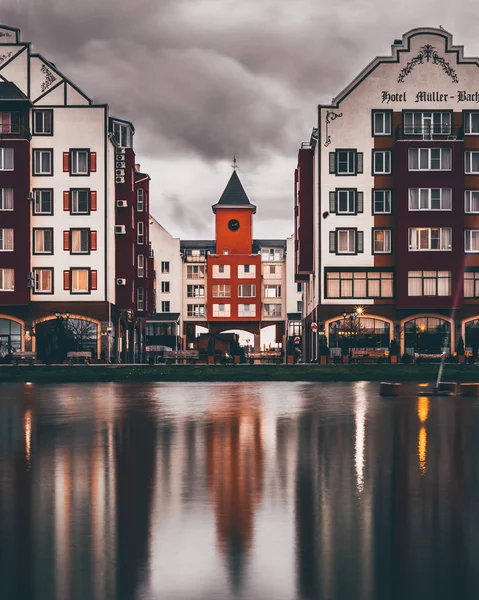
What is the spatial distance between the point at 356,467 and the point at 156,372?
118 feet

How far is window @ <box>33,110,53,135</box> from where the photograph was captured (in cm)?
7144

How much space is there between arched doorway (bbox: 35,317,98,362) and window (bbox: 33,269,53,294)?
2.29 metres

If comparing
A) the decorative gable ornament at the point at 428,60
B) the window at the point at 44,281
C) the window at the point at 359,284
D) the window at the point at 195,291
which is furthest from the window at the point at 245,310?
the decorative gable ornament at the point at 428,60

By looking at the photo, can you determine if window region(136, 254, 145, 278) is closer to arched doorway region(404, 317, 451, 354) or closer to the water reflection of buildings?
arched doorway region(404, 317, 451, 354)

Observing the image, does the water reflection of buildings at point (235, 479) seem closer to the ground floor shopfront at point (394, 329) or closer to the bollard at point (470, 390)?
the bollard at point (470, 390)

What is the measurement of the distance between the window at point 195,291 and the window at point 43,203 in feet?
169

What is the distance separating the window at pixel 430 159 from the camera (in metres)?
69.6

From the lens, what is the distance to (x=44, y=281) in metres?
71.8

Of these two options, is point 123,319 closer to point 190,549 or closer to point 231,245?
point 231,245

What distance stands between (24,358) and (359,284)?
25228mm

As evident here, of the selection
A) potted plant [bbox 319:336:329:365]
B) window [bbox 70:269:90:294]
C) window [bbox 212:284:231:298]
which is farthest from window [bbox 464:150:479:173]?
window [bbox 212:284:231:298]

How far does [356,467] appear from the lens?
45.2 feet

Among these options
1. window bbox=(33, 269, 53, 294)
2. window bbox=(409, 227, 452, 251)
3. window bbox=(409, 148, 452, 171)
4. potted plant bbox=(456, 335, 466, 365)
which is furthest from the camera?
window bbox=(33, 269, 53, 294)

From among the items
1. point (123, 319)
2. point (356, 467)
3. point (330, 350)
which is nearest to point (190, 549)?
point (356, 467)
